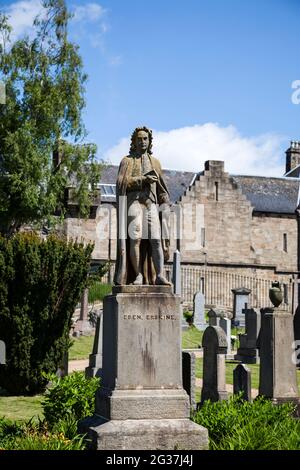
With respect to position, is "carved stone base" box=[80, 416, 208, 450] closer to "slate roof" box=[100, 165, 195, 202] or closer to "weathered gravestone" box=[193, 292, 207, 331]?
"weathered gravestone" box=[193, 292, 207, 331]

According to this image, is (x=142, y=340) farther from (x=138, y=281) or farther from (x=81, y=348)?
(x=81, y=348)

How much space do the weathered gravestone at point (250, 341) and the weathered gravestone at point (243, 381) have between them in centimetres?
971

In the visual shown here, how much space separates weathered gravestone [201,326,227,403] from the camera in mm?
12992

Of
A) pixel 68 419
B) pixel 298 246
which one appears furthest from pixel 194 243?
pixel 68 419

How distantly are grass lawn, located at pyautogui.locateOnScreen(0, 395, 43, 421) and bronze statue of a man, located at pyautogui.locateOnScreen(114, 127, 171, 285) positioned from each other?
4.59 metres

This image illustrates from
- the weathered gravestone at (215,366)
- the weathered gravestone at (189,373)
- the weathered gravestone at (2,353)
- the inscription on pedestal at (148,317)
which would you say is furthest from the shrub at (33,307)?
the inscription on pedestal at (148,317)

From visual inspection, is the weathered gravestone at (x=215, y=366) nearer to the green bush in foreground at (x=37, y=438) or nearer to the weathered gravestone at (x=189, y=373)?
the weathered gravestone at (x=189, y=373)

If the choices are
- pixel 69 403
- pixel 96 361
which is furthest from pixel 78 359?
pixel 69 403

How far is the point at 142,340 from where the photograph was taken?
8570 millimetres

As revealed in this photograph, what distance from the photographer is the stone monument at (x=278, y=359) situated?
12.8 m

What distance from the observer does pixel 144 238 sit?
909cm

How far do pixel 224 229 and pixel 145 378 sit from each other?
3668 centimetres
